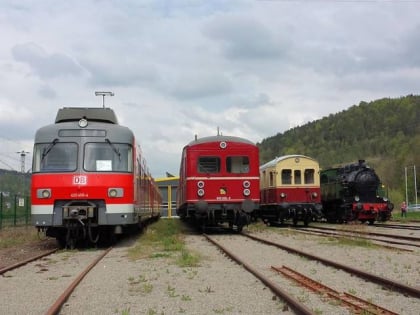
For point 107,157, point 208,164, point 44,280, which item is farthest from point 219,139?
point 44,280

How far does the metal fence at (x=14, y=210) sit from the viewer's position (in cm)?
2767

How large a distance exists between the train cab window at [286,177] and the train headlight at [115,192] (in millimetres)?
12966

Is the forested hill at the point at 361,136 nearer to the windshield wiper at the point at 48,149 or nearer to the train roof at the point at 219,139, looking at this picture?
the train roof at the point at 219,139

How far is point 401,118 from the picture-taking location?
118 m

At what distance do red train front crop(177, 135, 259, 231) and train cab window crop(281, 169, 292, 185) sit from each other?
20.2ft

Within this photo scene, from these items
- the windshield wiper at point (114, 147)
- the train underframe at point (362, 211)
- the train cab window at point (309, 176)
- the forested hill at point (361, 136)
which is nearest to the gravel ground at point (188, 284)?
the windshield wiper at point (114, 147)

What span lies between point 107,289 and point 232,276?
2.19 metres

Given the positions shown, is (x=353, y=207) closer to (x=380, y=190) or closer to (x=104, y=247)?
(x=380, y=190)

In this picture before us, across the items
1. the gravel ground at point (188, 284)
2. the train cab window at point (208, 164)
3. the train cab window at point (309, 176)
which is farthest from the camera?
the train cab window at point (309, 176)

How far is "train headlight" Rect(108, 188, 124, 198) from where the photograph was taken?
13606 mm

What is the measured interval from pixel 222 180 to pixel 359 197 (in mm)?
12319

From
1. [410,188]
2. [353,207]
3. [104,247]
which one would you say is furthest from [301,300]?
[410,188]

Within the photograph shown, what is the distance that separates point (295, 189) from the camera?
2528cm

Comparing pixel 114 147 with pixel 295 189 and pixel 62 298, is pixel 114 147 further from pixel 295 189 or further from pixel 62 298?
pixel 295 189
